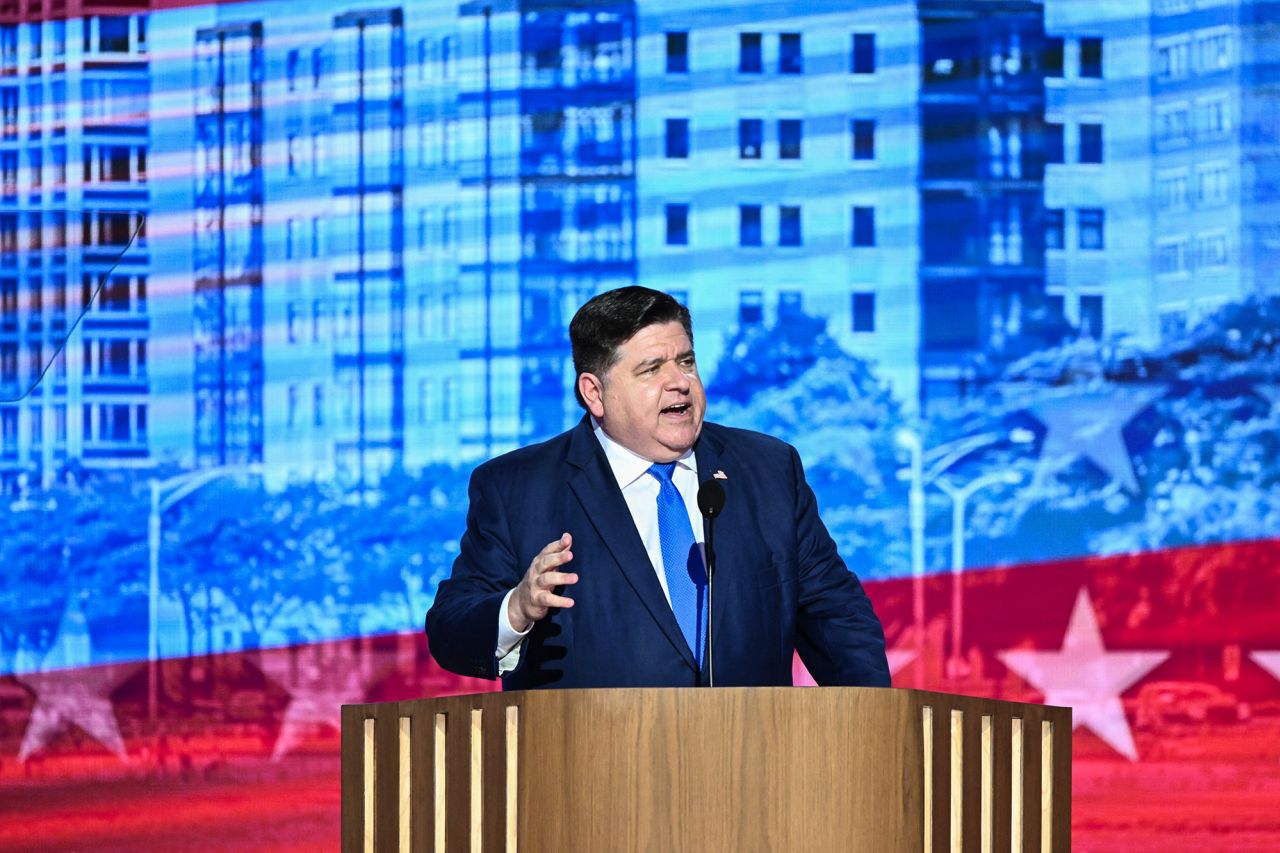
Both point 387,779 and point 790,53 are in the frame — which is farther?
point 790,53

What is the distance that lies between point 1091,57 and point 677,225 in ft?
4.15

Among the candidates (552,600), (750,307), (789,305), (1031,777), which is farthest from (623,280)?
(1031,777)

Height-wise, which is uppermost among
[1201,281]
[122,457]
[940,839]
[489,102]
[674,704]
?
[489,102]

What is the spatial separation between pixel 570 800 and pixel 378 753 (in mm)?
273

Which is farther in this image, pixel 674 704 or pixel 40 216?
pixel 40 216

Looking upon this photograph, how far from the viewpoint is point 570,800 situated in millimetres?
2199

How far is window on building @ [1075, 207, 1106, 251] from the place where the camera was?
473 cm

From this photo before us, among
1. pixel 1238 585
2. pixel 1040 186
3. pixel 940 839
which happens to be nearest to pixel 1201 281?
pixel 1040 186

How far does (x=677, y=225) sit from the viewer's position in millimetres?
4734

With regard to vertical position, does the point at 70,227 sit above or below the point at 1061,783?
above

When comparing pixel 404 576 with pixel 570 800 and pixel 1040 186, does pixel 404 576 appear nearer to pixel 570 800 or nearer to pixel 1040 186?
pixel 1040 186

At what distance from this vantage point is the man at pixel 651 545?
9.08 ft

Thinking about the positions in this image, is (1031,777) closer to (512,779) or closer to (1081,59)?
(512,779)

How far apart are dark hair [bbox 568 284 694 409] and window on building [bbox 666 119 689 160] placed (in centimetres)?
193
